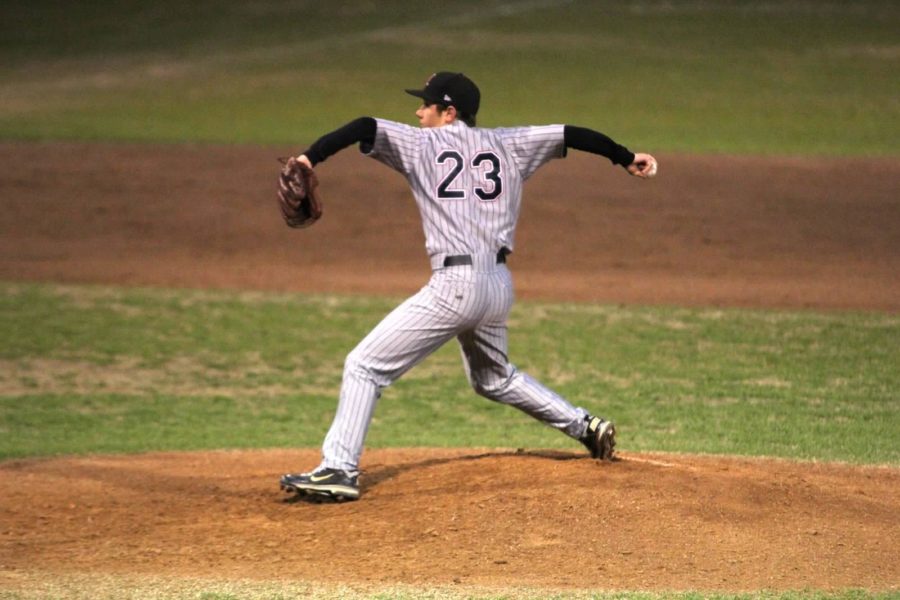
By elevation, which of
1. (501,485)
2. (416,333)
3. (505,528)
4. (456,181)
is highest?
(456,181)

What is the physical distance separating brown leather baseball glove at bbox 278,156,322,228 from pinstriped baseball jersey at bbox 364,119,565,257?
0.32m

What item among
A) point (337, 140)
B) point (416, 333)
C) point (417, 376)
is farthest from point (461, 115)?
point (417, 376)

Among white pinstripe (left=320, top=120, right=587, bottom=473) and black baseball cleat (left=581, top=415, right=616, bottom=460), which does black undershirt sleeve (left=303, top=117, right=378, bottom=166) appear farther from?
black baseball cleat (left=581, top=415, right=616, bottom=460)

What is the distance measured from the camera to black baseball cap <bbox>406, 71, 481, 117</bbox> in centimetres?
592

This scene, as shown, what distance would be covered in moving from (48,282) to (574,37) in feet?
57.1

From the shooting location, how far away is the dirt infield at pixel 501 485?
526cm

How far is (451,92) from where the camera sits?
19.4 ft

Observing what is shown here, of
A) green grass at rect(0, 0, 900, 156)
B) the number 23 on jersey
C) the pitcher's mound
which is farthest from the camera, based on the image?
green grass at rect(0, 0, 900, 156)

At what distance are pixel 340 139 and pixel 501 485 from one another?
159 cm

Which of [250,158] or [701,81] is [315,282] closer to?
[250,158]

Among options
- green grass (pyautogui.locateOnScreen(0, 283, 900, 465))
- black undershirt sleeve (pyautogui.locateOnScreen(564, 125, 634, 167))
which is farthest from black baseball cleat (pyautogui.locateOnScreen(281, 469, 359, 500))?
green grass (pyautogui.locateOnScreen(0, 283, 900, 465))

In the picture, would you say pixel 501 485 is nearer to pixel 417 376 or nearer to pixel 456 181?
pixel 456 181

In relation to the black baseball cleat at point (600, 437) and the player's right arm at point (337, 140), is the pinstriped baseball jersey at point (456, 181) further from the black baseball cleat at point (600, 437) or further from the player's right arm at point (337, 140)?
the black baseball cleat at point (600, 437)

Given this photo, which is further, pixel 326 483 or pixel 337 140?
pixel 326 483
